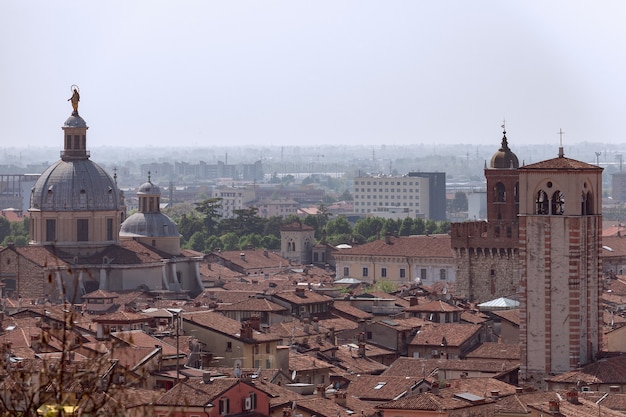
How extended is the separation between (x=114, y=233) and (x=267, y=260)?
27.2 metres

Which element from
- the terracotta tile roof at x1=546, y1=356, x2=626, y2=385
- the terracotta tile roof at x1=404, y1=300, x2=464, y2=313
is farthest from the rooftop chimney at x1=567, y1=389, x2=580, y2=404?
the terracotta tile roof at x1=404, y1=300, x2=464, y2=313

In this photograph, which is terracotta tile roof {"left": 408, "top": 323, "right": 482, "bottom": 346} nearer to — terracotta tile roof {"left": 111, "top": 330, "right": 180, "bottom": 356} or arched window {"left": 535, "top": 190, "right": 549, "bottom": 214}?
arched window {"left": 535, "top": 190, "right": 549, "bottom": 214}

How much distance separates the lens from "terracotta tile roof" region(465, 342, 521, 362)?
5117cm

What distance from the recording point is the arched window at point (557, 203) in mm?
46406

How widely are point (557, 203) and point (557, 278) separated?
1651 millimetres

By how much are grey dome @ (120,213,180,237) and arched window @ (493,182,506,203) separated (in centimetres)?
1160

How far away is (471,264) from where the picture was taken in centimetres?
7862

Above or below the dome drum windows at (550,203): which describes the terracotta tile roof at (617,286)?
below

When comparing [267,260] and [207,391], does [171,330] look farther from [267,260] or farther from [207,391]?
[267,260]

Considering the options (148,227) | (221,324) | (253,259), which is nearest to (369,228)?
(253,259)

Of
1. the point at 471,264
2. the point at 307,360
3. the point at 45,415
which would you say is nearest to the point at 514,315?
the point at 307,360

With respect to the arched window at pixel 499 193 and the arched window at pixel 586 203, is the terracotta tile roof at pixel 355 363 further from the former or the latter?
the arched window at pixel 499 193

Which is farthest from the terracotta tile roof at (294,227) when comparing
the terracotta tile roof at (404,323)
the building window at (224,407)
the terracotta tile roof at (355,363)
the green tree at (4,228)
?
the building window at (224,407)

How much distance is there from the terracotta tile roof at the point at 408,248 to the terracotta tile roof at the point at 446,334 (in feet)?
110
